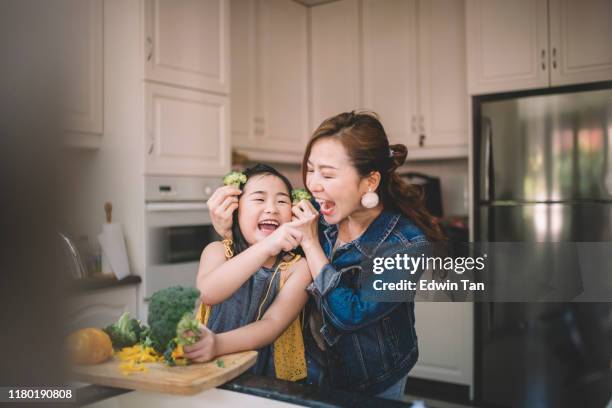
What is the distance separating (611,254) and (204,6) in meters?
1.36

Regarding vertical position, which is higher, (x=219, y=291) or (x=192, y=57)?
(x=192, y=57)

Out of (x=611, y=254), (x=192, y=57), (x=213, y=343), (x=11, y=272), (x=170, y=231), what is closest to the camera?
(x=11, y=272)

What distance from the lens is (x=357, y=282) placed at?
3.09 ft

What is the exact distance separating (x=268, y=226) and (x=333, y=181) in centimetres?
14

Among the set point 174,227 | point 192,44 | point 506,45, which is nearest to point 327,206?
point 174,227

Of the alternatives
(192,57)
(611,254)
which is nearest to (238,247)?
(611,254)

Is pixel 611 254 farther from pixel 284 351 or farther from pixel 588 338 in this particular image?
pixel 284 351

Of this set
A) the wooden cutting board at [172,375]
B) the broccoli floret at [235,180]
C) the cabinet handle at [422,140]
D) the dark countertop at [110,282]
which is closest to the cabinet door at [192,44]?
the dark countertop at [110,282]

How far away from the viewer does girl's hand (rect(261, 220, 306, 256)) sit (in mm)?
923

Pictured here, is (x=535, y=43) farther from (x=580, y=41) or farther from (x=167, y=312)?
(x=167, y=312)

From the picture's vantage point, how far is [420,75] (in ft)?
6.24

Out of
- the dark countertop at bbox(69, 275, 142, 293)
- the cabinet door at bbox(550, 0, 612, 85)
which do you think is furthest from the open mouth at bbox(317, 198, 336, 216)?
the cabinet door at bbox(550, 0, 612, 85)

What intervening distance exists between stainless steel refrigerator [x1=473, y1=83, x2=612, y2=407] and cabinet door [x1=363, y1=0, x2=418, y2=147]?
26 cm

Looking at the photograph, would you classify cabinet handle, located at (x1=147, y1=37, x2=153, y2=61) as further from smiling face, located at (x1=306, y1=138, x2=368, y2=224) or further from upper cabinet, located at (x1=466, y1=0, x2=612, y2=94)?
upper cabinet, located at (x1=466, y1=0, x2=612, y2=94)
